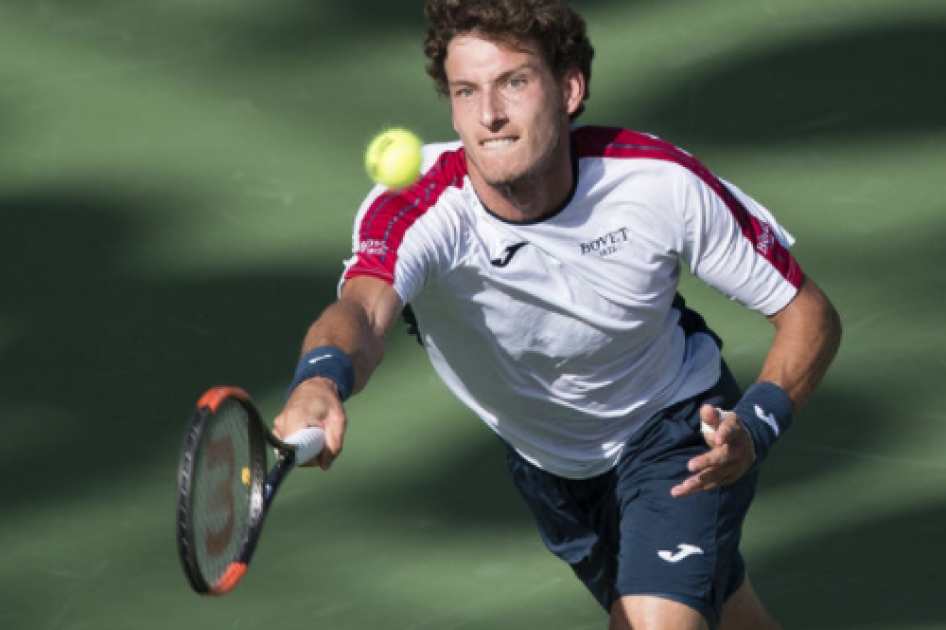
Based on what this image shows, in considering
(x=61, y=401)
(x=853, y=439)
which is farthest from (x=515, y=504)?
(x=61, y=401)

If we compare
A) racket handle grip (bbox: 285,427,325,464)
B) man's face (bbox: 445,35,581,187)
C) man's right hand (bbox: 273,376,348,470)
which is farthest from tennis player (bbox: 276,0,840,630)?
racket handle grip (bbox: 285,427,325,464)

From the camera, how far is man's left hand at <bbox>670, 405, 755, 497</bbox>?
5133 millimetres

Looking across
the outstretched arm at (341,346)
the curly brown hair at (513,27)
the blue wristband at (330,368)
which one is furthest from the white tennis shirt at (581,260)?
the blue wristband at (330,368)

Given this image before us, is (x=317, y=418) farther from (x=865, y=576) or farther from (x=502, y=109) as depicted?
(x=865, y=576)

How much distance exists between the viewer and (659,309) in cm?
580

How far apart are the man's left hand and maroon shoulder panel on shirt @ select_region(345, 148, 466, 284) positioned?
2.71 feet

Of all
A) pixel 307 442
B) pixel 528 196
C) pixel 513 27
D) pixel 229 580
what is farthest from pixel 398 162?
pixel 229 580

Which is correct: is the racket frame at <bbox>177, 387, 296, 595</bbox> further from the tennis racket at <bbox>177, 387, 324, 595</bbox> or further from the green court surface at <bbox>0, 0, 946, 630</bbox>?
the green court surface at <bbox>0, 0, 946, 630</bbox>

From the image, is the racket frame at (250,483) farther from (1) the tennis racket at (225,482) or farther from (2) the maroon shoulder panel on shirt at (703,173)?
(2) the maroon shoulder panel on shirt at (703,173)

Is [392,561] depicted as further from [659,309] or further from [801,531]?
[659,309]

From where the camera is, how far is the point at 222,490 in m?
4.97

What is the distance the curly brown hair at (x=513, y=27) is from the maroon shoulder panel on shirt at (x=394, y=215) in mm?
206

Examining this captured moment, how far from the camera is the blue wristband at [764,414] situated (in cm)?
540

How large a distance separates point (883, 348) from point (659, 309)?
2.53 metres
